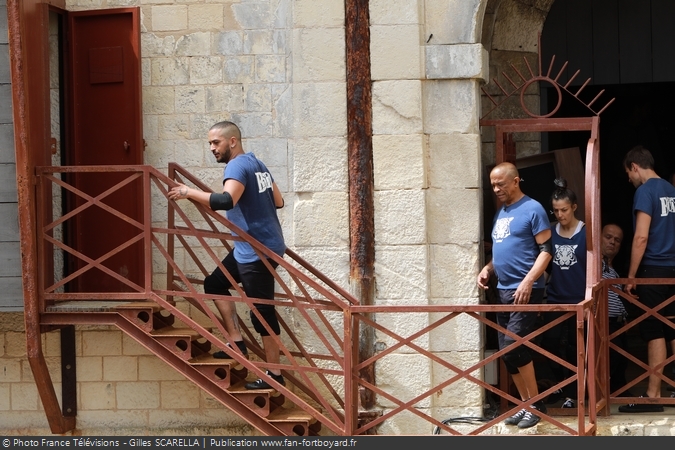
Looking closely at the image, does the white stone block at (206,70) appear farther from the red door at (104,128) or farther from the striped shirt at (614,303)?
the striped shirt at (614,303)

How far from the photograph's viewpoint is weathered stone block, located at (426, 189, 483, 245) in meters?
7.65

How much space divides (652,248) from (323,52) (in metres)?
2.66

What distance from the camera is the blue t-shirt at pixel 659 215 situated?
25.0 ft

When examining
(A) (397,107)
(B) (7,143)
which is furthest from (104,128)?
(A) (397,107)

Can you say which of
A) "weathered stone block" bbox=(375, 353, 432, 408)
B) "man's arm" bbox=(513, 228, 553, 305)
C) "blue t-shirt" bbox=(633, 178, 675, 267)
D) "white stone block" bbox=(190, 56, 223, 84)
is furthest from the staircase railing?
"blue t-shirt" bbox=(633, 178, 675, 267)

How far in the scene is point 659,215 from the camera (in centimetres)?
764

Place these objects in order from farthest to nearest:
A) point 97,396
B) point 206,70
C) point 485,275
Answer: point 97,396
point 206,70
point 485,275

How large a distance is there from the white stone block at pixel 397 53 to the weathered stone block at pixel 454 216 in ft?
2.76

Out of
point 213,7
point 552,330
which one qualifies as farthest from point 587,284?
point 213,7

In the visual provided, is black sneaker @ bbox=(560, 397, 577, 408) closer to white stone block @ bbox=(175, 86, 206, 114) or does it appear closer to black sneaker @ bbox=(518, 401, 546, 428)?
black sneaker @ bbox=(518, 401, 546, 428)

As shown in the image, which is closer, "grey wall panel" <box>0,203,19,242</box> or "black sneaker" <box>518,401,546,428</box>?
"black sneaker" <box>518,401,546,428</box>

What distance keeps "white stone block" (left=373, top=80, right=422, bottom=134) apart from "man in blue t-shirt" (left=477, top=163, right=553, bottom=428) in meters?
0.78

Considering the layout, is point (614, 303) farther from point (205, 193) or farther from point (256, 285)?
Answer: point (205, 193)

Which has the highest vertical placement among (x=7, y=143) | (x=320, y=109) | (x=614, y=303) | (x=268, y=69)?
(x=268, y=69)
